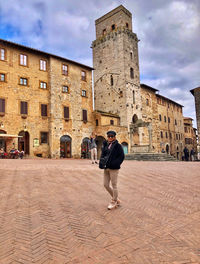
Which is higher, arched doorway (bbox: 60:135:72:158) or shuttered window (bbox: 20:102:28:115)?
shuttered window (bbox: 20:102:28:115)

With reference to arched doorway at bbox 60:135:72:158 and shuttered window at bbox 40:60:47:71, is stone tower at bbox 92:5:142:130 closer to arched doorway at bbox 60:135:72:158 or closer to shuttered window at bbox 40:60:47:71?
arched doorway at bbox 60:135:72:158

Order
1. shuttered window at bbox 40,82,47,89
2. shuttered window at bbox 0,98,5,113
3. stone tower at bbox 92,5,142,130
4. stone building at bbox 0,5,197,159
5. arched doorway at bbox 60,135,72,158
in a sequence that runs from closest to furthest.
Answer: shuttered window at bbox 0,98,5,113 → stone building at bbox 0,5,197,159 → shuttered window at bbox 40,82,47,89 → arched doorway at bbox 60,135,72,158 → stone tower at bbox 92,5,142,130

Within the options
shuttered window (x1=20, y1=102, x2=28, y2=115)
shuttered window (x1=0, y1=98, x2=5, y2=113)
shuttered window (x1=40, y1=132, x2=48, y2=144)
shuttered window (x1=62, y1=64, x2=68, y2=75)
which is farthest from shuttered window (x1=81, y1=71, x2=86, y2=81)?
shuttered window (x1=0, y1=98, x2=5, y2=113)

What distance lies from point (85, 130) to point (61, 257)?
82.6ft

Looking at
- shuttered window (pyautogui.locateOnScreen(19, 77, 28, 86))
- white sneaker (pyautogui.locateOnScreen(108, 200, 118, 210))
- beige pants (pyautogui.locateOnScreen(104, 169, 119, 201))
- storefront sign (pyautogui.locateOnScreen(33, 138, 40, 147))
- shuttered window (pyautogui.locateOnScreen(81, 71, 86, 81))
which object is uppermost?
shuttered window (pyautogui.locateOnScreen(81, 71, 86, 81))

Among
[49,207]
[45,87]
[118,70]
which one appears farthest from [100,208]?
[118,70]

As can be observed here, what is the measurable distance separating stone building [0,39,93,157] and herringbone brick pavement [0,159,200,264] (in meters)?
17.0

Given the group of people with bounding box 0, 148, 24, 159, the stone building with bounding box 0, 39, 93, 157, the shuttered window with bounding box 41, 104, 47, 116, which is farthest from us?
the shuttered window with bounding box 41, 104, 47, 116

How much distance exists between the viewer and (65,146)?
2564 cm

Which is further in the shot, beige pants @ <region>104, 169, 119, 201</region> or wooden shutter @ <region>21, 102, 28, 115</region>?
wooden shutter @ <region>21, 102, 28, 115</region>

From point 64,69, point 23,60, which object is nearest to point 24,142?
point 23,60

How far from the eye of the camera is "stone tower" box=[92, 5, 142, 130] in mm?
31734

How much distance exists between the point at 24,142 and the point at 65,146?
498cm

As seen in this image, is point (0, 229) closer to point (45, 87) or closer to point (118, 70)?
→ point (45, 87)
